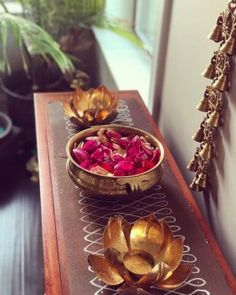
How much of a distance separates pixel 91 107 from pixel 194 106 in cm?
30

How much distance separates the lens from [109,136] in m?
1.04

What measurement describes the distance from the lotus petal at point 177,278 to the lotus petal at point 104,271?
0.23 feet

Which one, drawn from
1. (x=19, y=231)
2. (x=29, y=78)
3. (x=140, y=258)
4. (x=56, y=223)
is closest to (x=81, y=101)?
(x=56, y=223)

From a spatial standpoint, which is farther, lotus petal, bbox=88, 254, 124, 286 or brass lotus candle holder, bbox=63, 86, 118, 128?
brass lotus candle holder, bbox=63, 86, 118, 128

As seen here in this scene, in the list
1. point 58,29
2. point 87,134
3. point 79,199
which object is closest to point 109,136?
point 87,134

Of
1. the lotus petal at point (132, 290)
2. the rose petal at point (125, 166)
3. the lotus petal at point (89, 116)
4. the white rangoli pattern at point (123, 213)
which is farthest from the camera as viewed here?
the lotus petal at point (89, 116)

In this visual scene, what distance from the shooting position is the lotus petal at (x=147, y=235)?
0.80 metres

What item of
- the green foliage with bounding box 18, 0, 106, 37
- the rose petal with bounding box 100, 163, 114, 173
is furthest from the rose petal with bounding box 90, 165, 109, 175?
the green foliage with bounding box 18, 0, 106, 37

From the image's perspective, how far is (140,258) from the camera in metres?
0.77

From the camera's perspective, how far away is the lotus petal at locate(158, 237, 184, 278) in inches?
29.9

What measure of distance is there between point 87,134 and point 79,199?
18 cm

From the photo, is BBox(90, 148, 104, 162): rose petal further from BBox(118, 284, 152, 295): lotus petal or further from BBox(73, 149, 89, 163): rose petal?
BBox(118, 284, 152, 295): lotus petal

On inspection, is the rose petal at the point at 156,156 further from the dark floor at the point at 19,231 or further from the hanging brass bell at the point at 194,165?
the dark floor at the point at 19,231

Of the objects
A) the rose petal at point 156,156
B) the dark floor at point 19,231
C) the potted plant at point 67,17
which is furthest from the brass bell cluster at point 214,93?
the potted plant at point 67,17
